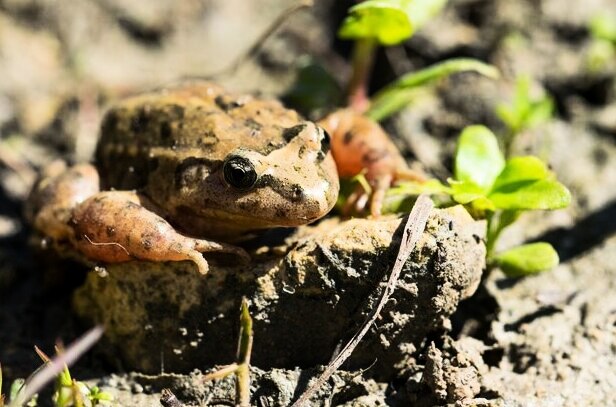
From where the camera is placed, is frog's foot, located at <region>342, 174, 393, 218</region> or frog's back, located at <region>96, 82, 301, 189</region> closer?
frog's back, located at <region>96, 82, 301, 189</region>

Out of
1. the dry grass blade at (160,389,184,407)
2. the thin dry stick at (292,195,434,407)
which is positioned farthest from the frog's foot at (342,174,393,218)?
the dry grass blade at (160,389,184,407)

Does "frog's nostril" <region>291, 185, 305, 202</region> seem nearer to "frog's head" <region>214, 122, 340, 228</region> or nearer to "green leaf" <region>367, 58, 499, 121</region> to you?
"frog's head" <region>214, 122, 340, 228</region>

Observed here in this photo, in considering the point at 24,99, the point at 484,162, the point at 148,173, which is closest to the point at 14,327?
the point at 148,173

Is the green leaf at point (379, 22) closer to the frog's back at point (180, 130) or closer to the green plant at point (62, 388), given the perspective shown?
the frog's back at point (180, 130)

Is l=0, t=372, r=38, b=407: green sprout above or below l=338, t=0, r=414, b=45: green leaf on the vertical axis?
below

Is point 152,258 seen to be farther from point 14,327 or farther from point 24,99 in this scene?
point 24,99
